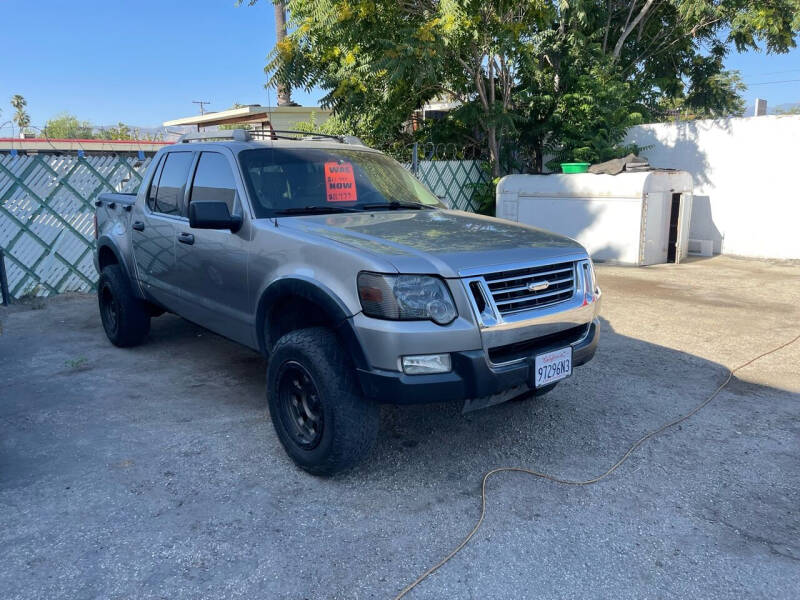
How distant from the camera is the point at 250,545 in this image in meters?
2.75

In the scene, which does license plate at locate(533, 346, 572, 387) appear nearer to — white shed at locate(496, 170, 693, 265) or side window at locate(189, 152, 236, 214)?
side window at locate(189, 152, 236, 214)

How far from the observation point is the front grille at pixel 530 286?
306 cm

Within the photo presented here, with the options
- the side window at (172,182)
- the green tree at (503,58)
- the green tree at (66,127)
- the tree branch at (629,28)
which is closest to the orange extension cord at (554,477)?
the side window at (172,182)

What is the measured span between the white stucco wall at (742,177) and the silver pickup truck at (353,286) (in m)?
8.85

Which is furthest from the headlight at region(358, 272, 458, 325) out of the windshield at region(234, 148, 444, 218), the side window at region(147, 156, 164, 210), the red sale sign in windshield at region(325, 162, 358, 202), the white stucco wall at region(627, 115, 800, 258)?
the white stucco wall at region(627, 115, 800, 258)

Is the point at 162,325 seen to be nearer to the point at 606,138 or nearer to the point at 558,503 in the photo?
the point at 558,503

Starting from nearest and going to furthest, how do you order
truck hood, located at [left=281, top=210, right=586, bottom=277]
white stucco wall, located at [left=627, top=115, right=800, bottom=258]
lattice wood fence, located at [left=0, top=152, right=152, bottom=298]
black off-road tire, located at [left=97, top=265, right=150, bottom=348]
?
truck hood, located at [left=281, top=210, right=586, bottom=277] < black off-road tire, located at [left=97, top=265, right=150, bottom=348] < lattice wood fence, located at [left=0, top=152, right=152, bottom=298] < white stucco wall, located at [left=627, top=115, right=800, bottom=258]

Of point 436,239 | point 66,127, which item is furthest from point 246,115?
point 66,127

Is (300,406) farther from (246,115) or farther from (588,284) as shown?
(246,115)

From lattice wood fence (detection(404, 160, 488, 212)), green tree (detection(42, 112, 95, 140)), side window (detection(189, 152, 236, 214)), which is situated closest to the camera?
side window (detection(189, 152, 236, 214))

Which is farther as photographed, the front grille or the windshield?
the windshield

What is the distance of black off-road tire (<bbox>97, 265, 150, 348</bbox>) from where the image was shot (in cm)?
540

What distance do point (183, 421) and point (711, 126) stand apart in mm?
11096

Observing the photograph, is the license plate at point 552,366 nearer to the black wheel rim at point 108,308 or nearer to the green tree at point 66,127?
the black wheel rim at point 108,308
